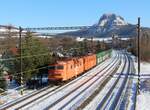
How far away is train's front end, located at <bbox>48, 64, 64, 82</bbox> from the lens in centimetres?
4678

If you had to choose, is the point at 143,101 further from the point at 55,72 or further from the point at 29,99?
the point at 55,72

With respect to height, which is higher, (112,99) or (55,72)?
(55,72)

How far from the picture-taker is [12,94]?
40.5 m

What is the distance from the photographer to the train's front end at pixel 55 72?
4678cm

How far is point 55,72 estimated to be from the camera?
46875 millimetres

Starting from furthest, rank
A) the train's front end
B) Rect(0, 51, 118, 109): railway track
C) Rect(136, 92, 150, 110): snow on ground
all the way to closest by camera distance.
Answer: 1. the train's front end
2. Rect(0, 51, 118, 109): railway track
3. Rect(136, 92, 150, 110): snow on ground

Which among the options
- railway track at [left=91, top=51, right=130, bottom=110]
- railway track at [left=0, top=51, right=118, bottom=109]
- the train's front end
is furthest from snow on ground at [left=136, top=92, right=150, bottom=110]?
the train's front end

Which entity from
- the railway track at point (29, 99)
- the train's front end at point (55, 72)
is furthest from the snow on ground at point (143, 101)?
the train's front end at point (55, 72)

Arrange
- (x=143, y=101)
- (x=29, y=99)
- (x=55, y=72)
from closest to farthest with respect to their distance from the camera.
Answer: (x=143, y=101) → (x=29, y=99) → (x=55, y=72)

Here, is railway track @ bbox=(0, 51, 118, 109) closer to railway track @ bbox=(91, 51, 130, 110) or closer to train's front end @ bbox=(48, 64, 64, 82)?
train's front end @ bbox=(48, 64, 64, 82)

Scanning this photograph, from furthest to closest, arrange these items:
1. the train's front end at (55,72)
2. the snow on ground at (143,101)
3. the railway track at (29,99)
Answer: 1. the train's front end at (55,72)
2. the railway track at (29,99)
3. the snow on ground at (143,101)

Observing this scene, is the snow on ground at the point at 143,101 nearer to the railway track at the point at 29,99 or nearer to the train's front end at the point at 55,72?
the railway track at the point at 29,99

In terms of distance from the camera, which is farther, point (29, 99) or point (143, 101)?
point (29, 99)

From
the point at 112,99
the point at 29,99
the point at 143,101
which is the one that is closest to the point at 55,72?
the point at 29,99
